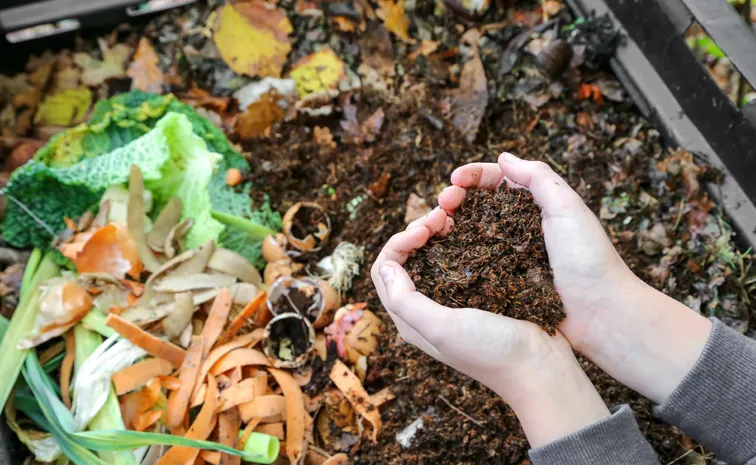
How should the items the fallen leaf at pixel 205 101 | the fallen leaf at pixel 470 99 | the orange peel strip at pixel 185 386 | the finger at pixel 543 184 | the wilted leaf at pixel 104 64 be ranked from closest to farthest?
the finger at pixel 543 184
the orange peel strip at pixel 185 386
the fallen leaf at pixel 470 99
the fallen leaf at pixel 205 101
the wilted leaf at pixel 104 64

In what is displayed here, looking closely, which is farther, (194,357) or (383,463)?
(194,357)

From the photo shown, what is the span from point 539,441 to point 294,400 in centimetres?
93

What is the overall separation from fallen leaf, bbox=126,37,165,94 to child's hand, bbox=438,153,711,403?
77.9 inches

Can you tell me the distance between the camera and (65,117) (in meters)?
2.74

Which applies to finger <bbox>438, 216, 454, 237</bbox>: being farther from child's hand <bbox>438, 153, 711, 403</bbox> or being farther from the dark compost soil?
child's hand <bbox>438, 153, 711, 403</bbox>

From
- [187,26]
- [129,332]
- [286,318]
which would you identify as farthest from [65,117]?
[286,318]

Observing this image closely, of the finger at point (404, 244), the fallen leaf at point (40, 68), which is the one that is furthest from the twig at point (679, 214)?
the fallen leaf at point (40, 68)

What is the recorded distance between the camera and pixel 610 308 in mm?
1479

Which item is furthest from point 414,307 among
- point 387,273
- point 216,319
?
point 216,319

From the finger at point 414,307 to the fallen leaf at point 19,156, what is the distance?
6.35 ft

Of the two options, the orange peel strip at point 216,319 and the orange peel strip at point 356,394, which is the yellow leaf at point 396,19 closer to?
the orange peel strip at point 216,319

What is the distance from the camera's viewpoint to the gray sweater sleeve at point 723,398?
138 centimetres

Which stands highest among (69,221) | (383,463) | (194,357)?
(69,221)

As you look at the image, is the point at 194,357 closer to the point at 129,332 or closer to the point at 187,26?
the point at 129,332
